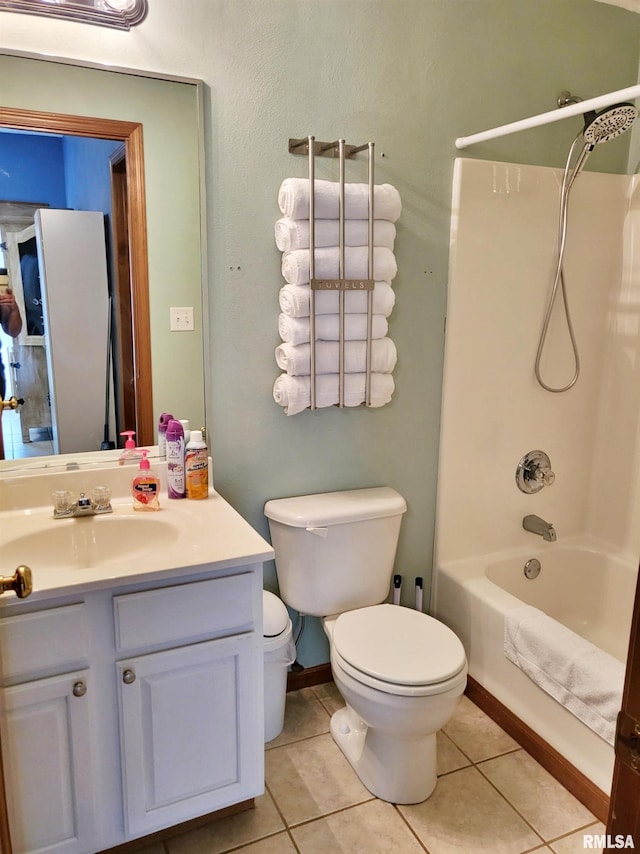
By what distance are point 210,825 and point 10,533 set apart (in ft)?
Result: 3.13

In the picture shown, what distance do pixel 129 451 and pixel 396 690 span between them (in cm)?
101

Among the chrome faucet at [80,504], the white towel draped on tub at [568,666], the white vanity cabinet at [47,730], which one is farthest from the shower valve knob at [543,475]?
the white vanity cabinet at [47,730]

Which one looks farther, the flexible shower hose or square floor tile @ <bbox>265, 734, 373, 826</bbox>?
the flexible shower hose

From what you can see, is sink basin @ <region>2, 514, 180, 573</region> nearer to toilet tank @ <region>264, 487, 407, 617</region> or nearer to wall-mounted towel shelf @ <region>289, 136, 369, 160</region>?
toilet tank @ <region>264, 487, 407, 617</region>

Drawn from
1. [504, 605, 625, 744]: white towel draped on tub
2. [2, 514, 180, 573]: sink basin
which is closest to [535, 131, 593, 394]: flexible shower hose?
[504, 605, 625, 744]: white towel draped on tub

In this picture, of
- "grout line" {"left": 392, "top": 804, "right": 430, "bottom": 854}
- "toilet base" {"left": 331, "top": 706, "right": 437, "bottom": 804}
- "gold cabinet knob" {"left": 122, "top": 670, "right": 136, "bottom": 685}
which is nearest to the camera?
"gold cabinet knob" {"left": 122, "top": 670, "right": 136, "bottom": 685}

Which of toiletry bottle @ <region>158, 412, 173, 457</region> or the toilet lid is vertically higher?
toiletry bottle @ <region>158, 412, 173, 457</region>

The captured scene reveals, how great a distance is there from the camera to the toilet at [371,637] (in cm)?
173

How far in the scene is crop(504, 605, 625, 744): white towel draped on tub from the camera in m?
1.76

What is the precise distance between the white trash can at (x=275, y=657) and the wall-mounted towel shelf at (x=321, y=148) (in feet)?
4.38

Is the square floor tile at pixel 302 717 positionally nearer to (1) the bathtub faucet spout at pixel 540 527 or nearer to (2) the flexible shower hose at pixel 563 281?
(1) the bathtub faucet spout at pixel 540 527

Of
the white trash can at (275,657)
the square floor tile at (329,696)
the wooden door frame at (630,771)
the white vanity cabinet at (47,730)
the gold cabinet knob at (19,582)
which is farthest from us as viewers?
the square floor tile at (329,696)

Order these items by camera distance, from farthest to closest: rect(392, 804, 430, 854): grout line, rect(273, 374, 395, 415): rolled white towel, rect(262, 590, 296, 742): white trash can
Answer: rect(273, 374, 395, 415): rolled white towel
rect(262, 590, 296, 742): white trash can
rect(392, 804, 430, 854): grout line

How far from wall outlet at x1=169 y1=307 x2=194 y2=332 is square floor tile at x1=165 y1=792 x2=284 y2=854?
139 centimetres
